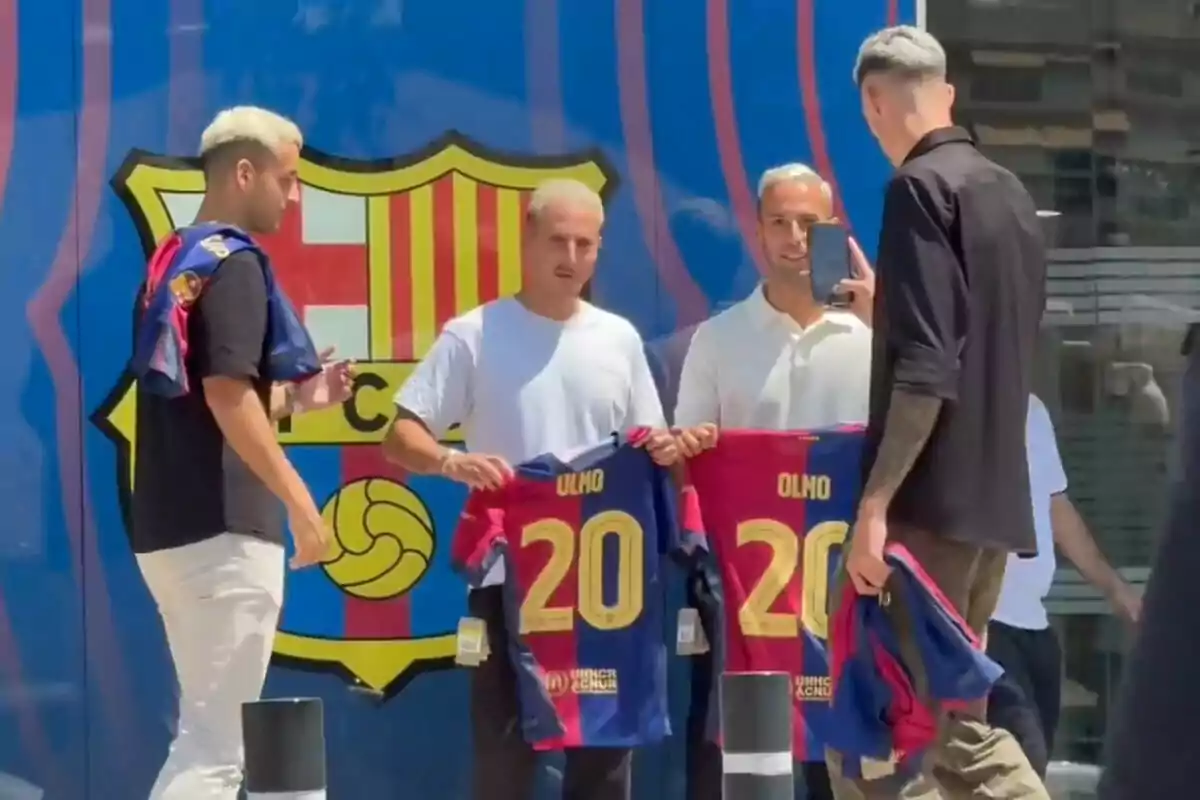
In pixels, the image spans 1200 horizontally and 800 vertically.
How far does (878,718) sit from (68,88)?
2.95 metres

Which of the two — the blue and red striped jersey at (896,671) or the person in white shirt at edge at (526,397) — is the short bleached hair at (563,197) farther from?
the blue and red striped jersey at (896,671)

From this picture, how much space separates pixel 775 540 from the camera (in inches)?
194

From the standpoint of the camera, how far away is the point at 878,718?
12.7 ft

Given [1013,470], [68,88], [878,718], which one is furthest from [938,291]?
[68,88]

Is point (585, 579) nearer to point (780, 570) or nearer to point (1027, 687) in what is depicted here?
point (780, 570)

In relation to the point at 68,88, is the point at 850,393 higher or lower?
lower

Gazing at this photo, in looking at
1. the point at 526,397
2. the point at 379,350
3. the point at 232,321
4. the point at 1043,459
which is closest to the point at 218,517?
the point at 232,321

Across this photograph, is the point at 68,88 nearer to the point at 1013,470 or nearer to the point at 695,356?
the point at 695,356

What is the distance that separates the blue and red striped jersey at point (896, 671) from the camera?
3.73 m

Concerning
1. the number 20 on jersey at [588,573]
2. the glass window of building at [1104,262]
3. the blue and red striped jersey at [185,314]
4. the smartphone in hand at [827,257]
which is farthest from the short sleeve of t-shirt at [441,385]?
the glass window of building at [1104,262]

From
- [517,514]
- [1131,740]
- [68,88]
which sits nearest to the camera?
[1131,740]

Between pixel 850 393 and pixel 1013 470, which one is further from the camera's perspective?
pixel 850 393

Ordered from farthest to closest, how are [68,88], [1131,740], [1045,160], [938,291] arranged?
[1045,160] → [68,88] → [938,291] → [1131,740]

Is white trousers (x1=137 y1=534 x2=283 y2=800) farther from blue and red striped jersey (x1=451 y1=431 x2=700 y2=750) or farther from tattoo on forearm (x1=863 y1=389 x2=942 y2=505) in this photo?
tattoo on forearm (x1=863 y1=389 x2=942 y2=505)
